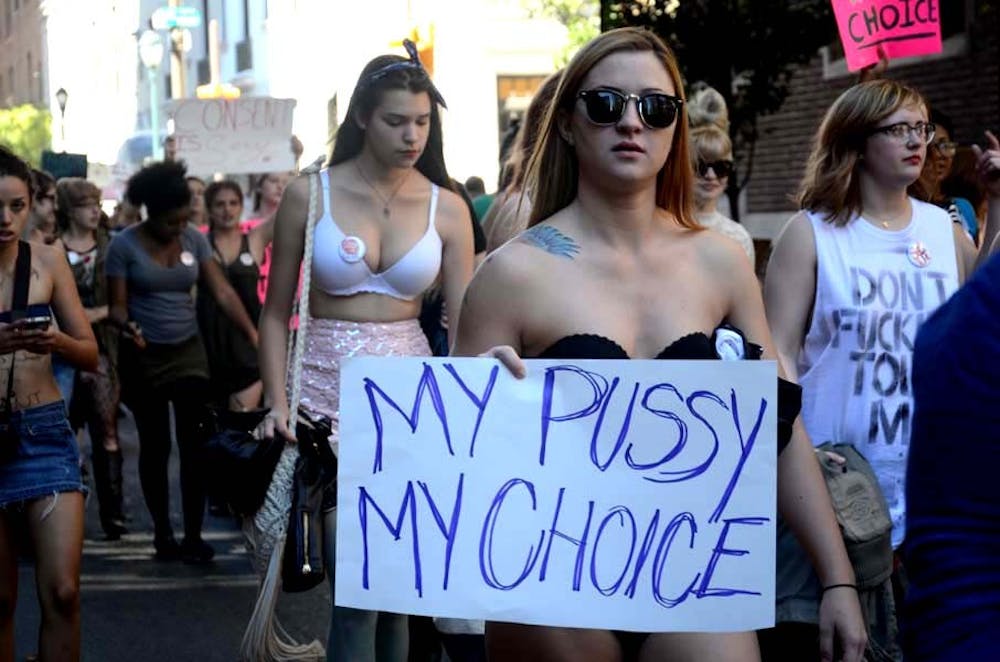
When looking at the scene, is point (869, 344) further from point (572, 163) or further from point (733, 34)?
point (733, 34)

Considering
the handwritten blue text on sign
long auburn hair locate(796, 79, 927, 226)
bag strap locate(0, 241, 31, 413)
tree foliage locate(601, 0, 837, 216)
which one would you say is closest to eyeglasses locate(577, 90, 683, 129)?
the handwritten blue text on sign

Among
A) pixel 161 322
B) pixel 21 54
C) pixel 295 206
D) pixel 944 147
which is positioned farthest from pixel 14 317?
pixel 21 54

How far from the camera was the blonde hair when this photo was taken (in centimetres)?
657

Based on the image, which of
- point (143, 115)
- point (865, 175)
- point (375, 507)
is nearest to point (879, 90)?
point (865, 175)

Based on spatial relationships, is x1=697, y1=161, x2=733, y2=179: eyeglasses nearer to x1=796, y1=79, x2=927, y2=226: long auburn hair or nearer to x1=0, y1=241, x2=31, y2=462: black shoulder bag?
x1=796, y1=79, x2=927, y2=226: long auburn hair

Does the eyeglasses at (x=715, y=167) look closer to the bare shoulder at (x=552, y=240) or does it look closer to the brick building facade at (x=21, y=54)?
the bare shoulder at (x=552, y=240)

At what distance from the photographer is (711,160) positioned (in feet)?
21.5

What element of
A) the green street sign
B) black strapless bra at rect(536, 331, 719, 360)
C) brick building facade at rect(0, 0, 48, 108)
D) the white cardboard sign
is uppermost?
brick building facade at rect(0, 0, 48, 108)

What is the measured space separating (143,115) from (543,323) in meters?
48.8

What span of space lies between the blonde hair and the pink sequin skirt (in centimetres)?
175

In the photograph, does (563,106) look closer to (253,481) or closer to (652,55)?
(652,55)

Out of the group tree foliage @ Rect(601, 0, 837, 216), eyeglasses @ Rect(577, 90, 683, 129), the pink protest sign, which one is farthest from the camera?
tree foliage @ Rect(601, 0, 837, 216)

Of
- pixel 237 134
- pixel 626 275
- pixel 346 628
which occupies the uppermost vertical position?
pixel 237 134

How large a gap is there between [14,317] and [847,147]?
2.42m
